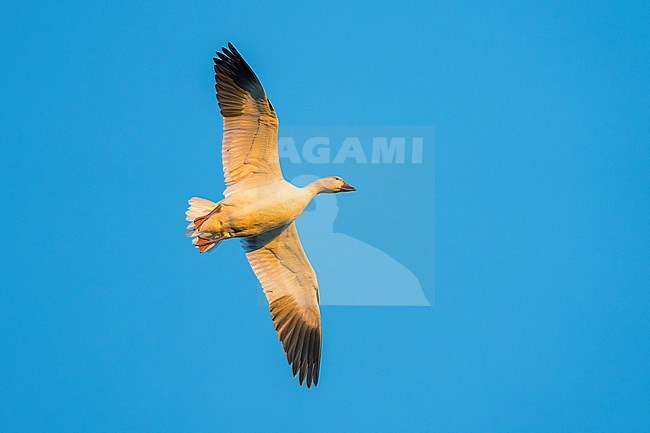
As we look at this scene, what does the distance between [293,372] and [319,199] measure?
6.64 feet

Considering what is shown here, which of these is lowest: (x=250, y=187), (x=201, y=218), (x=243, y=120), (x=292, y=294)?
(x=292, y=294)

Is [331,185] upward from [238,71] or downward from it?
downward

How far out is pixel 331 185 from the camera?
8.59m

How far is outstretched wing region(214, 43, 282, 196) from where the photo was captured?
8078 millimetres

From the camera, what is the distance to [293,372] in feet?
29.5

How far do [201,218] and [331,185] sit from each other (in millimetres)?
1096

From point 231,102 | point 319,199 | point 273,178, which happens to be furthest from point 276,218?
point 319,199

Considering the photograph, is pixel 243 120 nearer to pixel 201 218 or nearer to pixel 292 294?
pixel 201 218

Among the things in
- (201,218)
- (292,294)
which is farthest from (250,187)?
(292,294)

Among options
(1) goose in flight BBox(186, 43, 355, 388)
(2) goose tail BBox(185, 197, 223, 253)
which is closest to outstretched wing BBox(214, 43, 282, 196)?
(1) goose in flight BBox(186, 43, 355, 388)

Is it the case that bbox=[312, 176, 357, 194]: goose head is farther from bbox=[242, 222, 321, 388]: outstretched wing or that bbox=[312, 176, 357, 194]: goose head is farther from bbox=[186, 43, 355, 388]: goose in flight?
bbox=[242, 222, 321, 388]: outstretched wing

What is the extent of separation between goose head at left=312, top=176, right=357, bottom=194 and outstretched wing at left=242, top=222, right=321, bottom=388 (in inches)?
18.1

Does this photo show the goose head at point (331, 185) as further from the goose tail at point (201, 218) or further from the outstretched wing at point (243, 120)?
the goose tail at point (201, 218)

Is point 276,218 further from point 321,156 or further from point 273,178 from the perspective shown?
point 321,156
